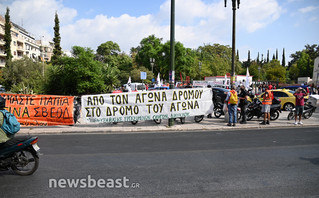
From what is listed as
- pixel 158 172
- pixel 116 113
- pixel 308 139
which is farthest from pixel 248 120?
pixel 158 172

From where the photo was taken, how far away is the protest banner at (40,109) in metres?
10.5

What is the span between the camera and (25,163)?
497cm

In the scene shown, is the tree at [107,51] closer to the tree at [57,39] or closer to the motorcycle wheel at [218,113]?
the tree at [57,39]

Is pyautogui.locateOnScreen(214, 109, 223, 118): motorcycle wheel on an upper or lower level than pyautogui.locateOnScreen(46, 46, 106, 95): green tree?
lower

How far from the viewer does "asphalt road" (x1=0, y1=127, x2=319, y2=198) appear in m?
4.20

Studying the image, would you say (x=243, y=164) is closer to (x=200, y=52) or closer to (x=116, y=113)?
(x=116, y=113)

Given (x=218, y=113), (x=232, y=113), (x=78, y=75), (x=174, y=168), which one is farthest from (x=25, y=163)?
(x=78, y=75)

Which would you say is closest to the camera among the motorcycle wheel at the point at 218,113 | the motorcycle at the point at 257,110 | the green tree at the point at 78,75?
the motorcycle at the point at 257,110

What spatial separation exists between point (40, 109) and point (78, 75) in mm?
9044

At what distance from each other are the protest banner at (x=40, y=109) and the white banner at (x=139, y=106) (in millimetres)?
839

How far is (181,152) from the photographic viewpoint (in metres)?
6.65

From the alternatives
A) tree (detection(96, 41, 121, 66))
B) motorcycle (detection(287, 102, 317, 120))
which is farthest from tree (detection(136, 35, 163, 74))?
motorcycle (detection(287, 102, 317, 120))

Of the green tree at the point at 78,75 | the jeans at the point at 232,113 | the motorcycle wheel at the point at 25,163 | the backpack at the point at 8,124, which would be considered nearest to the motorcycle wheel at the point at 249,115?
the jeans at the point at 232,113

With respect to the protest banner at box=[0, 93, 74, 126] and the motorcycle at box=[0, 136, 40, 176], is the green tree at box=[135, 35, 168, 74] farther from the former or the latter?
the motorcycle at box=[0, 136, 40, 176]
